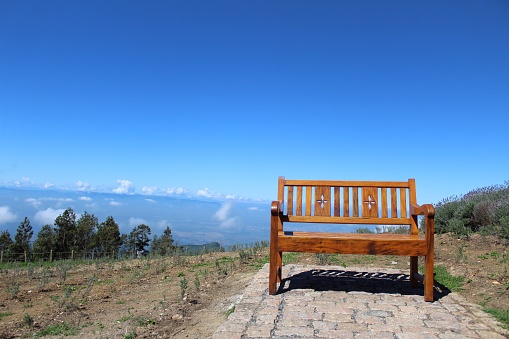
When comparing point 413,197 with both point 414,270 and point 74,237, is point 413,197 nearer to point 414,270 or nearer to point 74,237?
point 414,270

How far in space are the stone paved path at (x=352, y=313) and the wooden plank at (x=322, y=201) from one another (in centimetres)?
96

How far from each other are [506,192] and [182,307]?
8.91m

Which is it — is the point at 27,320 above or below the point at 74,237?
above

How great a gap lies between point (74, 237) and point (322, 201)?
35.7 m

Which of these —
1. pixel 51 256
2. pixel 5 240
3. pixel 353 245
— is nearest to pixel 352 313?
pixel 353 245

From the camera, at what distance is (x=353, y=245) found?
430 cm

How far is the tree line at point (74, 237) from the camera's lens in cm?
3428

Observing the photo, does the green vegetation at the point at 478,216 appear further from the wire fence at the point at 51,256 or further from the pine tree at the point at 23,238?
the pine tree at the point at 23,238

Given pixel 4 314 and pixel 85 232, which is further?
pixel 85 232

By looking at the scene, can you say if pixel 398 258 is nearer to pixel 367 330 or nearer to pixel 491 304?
pixel 491 304

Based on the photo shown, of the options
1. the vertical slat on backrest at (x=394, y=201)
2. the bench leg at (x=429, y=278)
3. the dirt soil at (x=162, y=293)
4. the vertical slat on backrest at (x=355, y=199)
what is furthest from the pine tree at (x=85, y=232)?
the bench leg at (x=429, y=278)

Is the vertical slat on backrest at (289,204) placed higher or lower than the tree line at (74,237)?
higher

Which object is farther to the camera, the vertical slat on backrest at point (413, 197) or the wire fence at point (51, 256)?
the wire fence at point (51, 256)

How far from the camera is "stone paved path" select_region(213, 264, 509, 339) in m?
3.28
